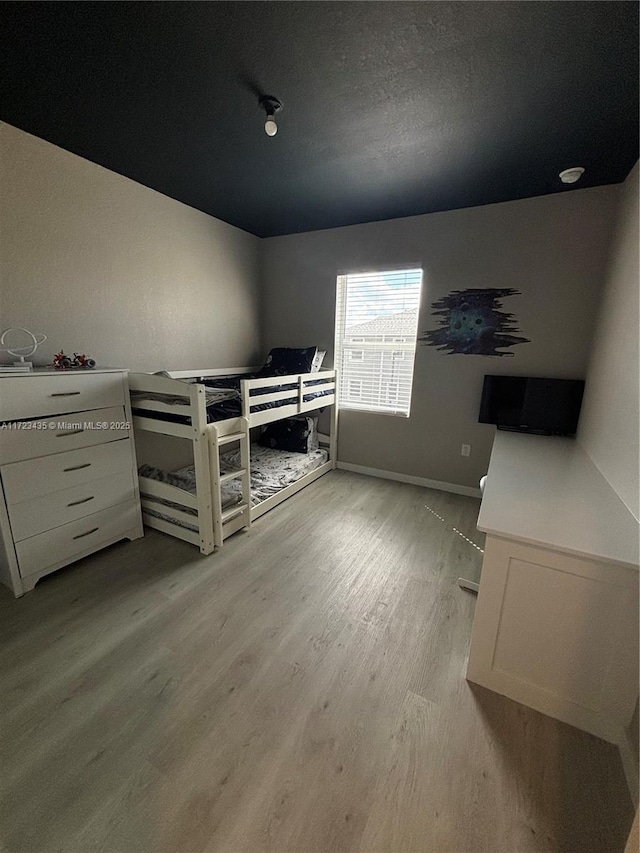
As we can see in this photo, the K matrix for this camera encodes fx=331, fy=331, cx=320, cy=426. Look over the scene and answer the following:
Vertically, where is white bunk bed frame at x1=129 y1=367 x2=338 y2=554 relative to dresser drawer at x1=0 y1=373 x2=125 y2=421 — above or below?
below

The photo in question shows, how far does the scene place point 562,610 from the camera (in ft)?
3.74

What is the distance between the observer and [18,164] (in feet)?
5.90

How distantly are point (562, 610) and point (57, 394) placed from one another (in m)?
2.42

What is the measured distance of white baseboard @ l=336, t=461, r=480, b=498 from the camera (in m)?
2.97

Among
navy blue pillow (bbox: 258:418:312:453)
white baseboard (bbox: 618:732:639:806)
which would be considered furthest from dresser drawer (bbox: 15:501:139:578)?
white baseboard (bbox: 618:732:639:806)

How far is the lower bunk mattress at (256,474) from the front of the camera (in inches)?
89.4

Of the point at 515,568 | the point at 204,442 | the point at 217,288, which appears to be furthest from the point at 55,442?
the point at 515,568

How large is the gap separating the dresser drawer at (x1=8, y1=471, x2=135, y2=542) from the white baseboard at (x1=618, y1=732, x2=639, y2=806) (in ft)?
8.27

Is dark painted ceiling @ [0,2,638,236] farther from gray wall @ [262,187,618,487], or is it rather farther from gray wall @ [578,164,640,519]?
gray wall @ [578,164,640,519]

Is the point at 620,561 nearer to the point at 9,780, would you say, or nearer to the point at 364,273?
the point at 9,780

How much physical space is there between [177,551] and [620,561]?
2147mm

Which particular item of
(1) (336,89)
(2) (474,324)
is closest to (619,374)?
(2) (474,324)

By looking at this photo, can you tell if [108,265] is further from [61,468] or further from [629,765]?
[629,765]

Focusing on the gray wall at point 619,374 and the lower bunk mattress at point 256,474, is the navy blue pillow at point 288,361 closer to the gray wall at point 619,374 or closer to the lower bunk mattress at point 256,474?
the lower bunk mattress at point 256,474
